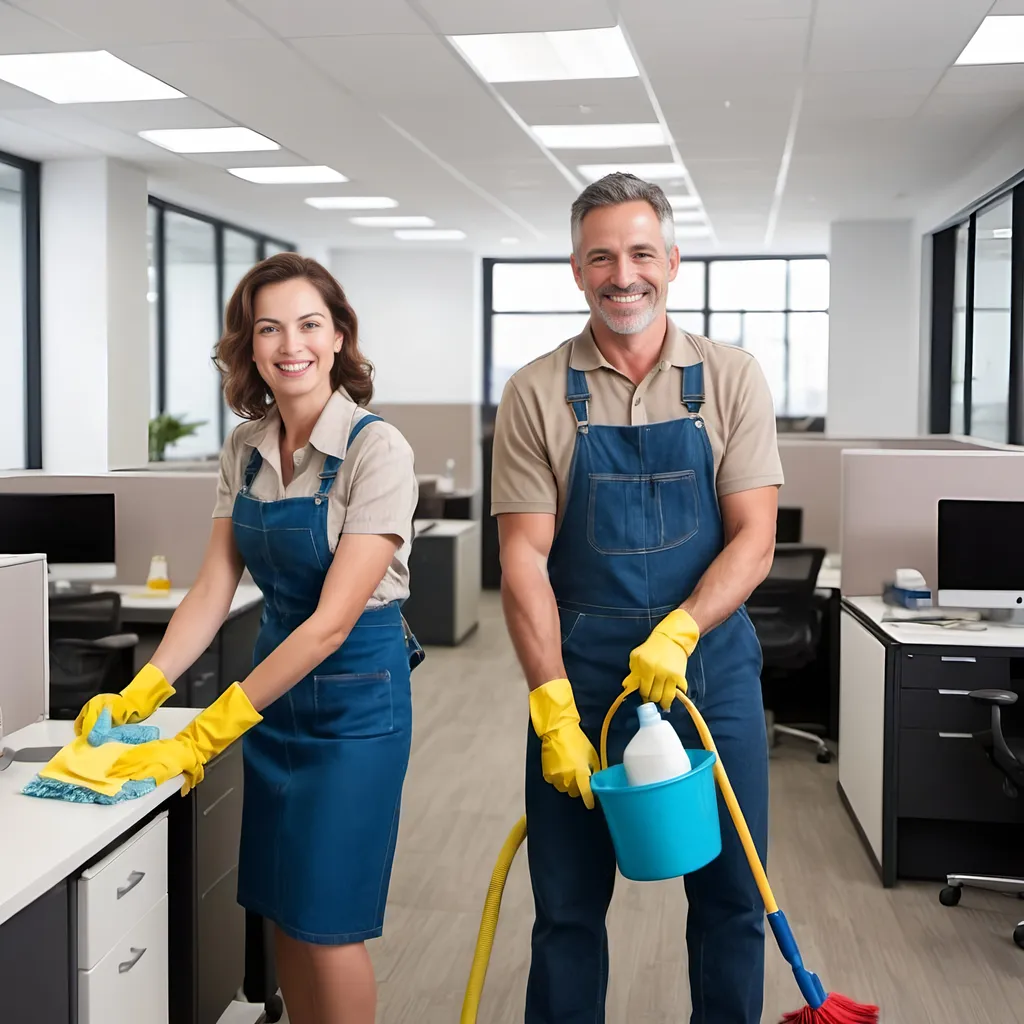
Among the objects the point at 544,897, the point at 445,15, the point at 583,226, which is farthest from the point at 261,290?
the point at 445,15

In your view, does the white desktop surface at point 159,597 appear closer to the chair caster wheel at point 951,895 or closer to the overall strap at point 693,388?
the chair caster wheel at point 951,895

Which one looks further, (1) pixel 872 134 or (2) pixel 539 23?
(1) pixel 872 134

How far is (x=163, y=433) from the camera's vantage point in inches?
318

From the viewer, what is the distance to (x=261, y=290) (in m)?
1.96

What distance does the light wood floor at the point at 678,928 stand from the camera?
272 centimetres

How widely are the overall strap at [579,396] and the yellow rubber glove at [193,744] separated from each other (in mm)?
668

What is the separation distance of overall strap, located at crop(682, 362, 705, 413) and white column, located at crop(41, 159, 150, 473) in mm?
5765

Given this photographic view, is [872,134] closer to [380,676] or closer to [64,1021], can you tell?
[380,676]

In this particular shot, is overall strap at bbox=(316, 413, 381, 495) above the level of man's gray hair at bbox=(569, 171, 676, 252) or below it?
below

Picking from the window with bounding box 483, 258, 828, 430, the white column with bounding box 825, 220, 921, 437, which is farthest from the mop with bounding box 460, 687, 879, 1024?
the window with bounding box 483, 258, 828, 430

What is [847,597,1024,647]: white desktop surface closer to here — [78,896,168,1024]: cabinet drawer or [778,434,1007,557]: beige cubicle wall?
[78,896,168,1024]: cabinet drawer

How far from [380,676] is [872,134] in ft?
16.9

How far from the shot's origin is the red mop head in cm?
195

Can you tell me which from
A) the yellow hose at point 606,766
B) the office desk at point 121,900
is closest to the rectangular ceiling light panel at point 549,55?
the office desk at point 121,900
